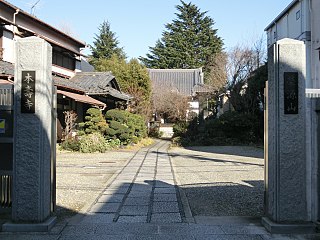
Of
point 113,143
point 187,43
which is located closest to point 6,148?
point 113,143

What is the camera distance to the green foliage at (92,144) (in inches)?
658

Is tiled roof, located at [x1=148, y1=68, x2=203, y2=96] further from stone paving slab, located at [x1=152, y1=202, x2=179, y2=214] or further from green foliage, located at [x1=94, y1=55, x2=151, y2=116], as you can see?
stone paving slab, located at [x1=152, y1=202, x2=179, y2=214]

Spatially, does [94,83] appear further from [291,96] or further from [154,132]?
[291,96]

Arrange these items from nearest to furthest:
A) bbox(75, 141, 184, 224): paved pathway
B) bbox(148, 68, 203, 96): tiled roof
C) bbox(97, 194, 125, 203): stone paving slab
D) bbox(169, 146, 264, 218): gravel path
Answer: bbox(75, 141, 184, 224): paved pathway < bbox(169, 146, 264, 218): gravel path < bbox(97, 194, 125, 203): stone paving slab < bbox(148, 68, 203, 96): tiled roof

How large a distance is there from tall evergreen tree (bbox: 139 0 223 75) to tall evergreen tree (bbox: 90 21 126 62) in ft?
14.4

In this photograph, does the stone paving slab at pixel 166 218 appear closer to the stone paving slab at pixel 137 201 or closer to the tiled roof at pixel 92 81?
the stone paving slab at pixel 137 201

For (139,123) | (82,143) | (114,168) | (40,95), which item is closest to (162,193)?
(40,95)

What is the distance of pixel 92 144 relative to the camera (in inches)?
665

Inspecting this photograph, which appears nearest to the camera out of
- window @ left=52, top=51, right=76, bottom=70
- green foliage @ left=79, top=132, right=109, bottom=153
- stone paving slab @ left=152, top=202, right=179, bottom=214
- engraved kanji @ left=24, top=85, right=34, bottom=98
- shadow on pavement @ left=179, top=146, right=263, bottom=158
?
engraved kanji @ left=24, top=85, right=34, bottom=98

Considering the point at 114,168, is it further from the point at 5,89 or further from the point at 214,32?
the point at 214,32

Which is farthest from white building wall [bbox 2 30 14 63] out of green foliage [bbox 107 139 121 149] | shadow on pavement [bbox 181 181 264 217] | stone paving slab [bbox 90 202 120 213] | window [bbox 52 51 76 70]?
stone paving slab [bbox 90 202 120 213]

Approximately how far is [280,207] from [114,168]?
7622 mm

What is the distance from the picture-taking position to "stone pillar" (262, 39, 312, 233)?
15.7 ft

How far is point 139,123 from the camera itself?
933 inches
